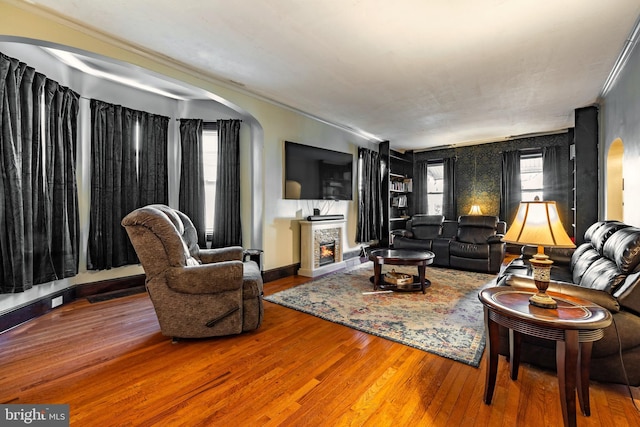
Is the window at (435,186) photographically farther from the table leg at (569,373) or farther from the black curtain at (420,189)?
the table leg at (569,373)

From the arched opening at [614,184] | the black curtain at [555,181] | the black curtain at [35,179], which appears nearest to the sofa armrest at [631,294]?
the arched opening at [614,184]

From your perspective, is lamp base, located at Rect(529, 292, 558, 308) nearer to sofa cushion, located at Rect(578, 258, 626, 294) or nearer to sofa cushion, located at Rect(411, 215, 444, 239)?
sofa cushion, located at Rect(578, 258, 626, 294)

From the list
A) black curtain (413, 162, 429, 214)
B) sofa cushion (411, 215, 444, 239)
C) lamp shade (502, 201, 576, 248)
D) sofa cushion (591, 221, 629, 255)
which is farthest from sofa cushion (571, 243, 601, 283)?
black curtain (413, 162, 429, 214)

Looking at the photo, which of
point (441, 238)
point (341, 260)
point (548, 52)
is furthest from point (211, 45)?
point (441, 238)

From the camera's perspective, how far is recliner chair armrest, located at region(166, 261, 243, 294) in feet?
7.46

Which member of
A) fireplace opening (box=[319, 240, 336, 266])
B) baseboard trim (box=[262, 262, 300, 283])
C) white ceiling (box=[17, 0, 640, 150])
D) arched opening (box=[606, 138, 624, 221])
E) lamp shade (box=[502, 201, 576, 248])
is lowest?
baseboard trim (box=[262, 262, 300, 283])

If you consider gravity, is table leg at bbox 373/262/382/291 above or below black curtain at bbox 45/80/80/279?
below

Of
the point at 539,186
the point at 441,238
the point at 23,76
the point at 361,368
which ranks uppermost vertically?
the point at 23,76

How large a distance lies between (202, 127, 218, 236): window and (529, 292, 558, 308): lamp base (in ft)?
12.6

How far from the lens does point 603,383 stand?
1.79 meters

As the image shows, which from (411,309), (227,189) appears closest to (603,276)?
(411,309)

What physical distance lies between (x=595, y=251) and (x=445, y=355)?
63.4 inches

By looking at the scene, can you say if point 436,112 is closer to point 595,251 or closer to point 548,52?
point 548,52

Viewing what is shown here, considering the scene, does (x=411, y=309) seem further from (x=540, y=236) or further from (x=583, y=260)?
(x=540, y=236)
